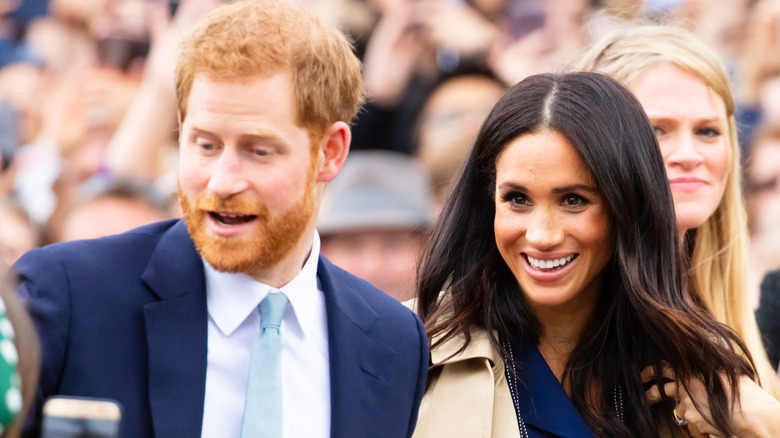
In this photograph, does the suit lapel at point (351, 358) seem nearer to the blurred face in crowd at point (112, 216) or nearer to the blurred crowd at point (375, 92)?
the blurred face in crowd at point (112, 216)

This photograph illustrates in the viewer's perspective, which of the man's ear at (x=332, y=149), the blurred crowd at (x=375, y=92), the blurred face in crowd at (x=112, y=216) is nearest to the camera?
the man's ear at (x=332, y=149)

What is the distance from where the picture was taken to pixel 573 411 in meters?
3.12

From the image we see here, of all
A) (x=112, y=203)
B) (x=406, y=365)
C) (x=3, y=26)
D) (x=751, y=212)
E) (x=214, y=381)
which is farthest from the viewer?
(x=3, y=26)

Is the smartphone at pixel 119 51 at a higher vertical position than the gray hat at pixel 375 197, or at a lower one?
higher

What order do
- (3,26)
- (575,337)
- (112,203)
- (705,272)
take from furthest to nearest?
(3,26), (112,203), (705,272), (575,337)

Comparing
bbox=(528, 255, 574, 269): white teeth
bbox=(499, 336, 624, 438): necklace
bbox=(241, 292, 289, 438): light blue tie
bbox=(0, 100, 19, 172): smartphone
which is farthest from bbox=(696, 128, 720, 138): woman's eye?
bbox=(0, 100, 19, 172): smartphone

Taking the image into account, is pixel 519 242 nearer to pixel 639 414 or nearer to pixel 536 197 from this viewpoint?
pixel 536 197

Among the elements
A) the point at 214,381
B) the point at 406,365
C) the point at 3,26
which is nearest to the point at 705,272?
the point at 406,365

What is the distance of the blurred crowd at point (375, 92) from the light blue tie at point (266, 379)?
8.98 ft

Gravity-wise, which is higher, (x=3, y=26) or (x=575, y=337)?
(x=3, y=26)

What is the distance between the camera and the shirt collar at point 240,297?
248 centimetres

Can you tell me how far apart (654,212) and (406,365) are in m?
0.95

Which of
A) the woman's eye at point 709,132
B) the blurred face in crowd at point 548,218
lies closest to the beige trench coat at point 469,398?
the blurred face in crowd at point 548,218

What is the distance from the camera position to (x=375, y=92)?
6391mm
